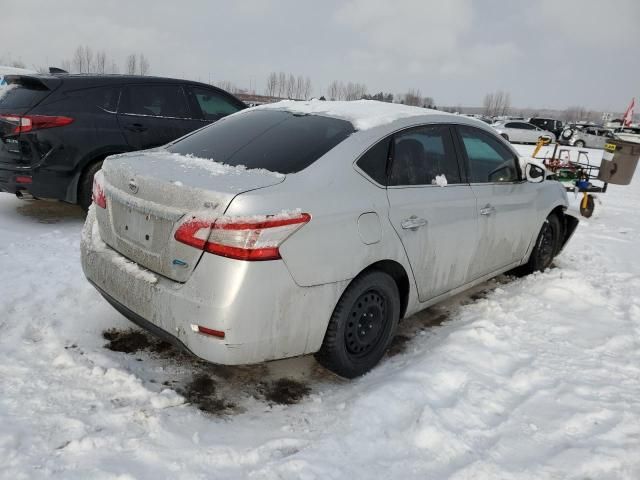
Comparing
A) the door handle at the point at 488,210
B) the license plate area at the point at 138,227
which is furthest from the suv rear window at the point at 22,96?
the door handle at the point at 488,210

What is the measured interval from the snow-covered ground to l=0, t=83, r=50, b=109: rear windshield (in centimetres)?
211

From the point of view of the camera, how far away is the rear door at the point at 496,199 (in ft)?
12.4

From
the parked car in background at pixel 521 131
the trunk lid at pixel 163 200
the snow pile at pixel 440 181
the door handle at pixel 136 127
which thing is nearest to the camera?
the trunk lid at pixel 163 200

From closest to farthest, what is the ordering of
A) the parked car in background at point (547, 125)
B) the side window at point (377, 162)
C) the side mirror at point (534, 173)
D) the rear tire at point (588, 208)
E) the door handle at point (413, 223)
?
the side window at point (377, 162) < the door handle at point (413, 223) < the side mirror at point (534, 173) < the rear tire at point (588, 208) < the parked car in background at point (547, 125)

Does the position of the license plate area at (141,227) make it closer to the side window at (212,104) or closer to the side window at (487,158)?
the side window at (487,158)

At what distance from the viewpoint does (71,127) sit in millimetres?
5281

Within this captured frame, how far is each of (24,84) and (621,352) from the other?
6281 millimetres

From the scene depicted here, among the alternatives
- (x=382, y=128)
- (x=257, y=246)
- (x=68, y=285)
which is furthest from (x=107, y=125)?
(x=257, y=246)

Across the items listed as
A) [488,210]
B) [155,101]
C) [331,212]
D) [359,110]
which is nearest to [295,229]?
[331,212]

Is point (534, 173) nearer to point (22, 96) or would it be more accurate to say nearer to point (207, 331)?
point (207, 331)

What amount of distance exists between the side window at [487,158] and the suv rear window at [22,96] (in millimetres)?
4388

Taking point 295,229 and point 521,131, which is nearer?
Result: point 295,229

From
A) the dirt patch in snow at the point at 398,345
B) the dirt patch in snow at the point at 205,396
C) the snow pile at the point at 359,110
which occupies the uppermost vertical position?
the snow pile at the point at 359,110

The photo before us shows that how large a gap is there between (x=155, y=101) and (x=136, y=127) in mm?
487
